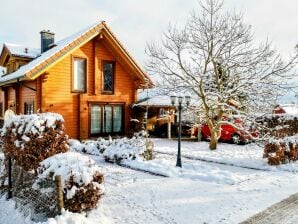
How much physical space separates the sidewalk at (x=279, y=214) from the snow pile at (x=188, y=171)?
2.07m

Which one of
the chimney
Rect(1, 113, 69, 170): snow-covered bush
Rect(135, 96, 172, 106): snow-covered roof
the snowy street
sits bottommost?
the snowy street

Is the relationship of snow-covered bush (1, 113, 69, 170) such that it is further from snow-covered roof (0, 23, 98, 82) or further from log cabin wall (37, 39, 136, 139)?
log cabin wall (37, 39, 136, 139)

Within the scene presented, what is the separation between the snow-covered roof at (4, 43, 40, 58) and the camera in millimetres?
21938

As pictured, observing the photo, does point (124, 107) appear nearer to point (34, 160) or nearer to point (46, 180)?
point (34, 160)

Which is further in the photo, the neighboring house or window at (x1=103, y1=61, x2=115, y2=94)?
window at (x1=103, y1=61, x2=115, y2=94)

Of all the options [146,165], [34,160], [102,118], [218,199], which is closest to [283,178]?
[218,199]

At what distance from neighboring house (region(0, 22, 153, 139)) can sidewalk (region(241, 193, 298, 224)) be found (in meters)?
13.2

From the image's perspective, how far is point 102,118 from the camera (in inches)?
801

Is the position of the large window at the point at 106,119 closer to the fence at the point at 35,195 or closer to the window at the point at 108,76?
the window at the point at 108,76

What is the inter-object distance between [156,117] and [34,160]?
50.5ft

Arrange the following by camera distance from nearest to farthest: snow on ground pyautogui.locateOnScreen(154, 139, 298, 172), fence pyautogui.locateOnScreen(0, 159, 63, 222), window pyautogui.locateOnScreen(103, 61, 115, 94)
Answer: fence pyautogui.locateOnScreen(0, 159, 63, 222), snow on ground pyautogui.locateOnScreen(154, 139, 298, 172), window pyautogui.locateOnScreen(103, 61, 115, 94)

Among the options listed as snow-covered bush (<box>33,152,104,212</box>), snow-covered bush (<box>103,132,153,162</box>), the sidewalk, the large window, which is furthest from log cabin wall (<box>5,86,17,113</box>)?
the sidewalk

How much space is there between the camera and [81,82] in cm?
1953

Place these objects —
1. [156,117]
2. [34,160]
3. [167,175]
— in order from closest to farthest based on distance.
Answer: [34,160] → [167,175] → [156,117]
